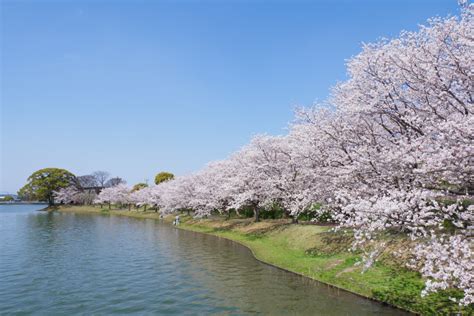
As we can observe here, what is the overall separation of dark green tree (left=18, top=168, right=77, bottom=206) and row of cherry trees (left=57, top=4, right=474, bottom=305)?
113455 millimetres

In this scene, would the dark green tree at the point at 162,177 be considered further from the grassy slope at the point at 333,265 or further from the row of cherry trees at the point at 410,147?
the row of cherry trees at the point at 410,147

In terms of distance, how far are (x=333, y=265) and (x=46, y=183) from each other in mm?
120959

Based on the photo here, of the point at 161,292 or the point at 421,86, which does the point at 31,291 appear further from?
the point at 421,86

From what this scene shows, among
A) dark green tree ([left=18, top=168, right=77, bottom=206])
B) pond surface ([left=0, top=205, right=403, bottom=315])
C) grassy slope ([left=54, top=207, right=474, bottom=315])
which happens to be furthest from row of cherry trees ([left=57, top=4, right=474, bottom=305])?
dark green tree ([left=18, top=168, right=77, bottom=206])

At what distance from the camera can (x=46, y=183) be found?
11731 cm

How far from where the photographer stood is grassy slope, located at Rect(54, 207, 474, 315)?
15000 mm

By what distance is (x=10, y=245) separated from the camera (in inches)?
1366

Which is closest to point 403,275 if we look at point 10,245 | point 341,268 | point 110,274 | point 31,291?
point 341,268

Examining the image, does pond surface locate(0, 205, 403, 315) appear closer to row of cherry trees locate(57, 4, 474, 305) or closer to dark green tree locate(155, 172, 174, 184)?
row of cherry trees locate(57, 4, 474, 305)

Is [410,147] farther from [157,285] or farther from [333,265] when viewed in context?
[157,285]

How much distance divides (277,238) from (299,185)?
569 centimetres

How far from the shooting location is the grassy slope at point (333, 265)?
49.2ft

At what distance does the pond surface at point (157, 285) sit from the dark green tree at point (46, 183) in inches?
3735

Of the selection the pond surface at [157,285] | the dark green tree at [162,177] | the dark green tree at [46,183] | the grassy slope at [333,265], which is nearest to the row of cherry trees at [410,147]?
the grassy slope at [333,265]
